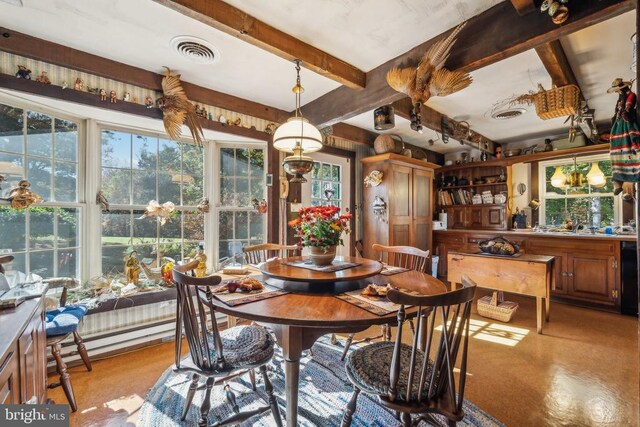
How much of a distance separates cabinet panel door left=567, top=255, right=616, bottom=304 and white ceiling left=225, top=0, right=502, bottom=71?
3.53 m

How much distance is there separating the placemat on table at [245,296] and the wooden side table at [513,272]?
2.22m

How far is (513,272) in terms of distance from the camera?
3072mm

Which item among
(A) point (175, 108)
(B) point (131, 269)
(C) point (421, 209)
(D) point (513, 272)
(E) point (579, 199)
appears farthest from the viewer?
(C) point (421, 209)

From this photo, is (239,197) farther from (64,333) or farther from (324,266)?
(64,333)

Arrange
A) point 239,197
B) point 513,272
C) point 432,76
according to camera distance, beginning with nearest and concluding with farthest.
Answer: point 432,76
point 513,272
point 239,197

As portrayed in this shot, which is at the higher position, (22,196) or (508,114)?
(508,114)

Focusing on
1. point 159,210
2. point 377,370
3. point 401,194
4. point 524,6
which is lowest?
point 377,370

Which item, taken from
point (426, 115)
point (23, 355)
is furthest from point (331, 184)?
point (23, 355)

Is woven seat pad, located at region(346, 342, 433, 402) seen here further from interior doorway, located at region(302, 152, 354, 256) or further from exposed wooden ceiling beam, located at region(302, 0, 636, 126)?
interior doorway, located at region(302, 152, 354, 256)

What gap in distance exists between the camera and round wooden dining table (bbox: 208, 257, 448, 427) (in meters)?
1.21

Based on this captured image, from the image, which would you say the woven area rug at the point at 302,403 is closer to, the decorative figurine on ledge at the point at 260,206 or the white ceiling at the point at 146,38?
the decorative figurine on ledge at the point at 260,206

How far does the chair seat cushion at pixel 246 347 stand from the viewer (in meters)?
1.45

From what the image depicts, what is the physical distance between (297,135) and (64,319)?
1976 millimetres
